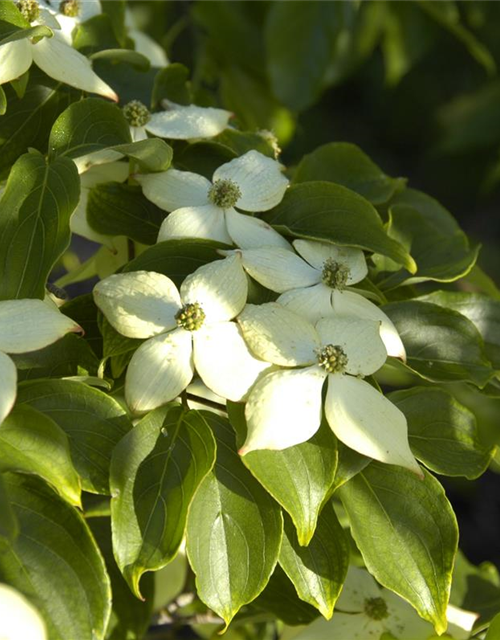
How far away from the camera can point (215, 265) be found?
63 centimetres

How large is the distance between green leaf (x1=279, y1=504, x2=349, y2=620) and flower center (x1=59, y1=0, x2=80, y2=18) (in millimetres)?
473

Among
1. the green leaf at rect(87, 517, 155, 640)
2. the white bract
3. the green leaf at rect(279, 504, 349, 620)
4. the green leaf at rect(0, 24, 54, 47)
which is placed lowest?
the green leaf at rect(87, 517, 155, 640)

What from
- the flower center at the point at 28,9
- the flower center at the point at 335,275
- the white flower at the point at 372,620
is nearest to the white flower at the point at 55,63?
the flower center at the point at 28,9

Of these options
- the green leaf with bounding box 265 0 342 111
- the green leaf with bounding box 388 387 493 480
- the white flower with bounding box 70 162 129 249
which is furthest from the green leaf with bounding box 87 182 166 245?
the green leaf with bounding box 265 0 342 111

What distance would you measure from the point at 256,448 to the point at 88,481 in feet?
0.35

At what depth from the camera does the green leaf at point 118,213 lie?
708 millimetres

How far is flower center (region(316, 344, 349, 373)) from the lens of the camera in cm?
60

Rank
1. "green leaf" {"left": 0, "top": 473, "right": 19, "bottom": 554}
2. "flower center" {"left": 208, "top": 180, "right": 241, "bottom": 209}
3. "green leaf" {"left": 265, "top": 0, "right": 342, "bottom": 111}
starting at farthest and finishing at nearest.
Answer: "green leaf" {"left": 265, "top": 0, "right": 342, "bottom": 111} → "flower center" {"left": 208, "top": 180, "right": 241, "bottom": 209} → "green leaf" {"left": 0, "top": 473, "right": 19, "bottom": 554}

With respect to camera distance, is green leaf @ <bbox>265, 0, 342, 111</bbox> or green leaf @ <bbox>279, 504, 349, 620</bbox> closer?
green leaf @ <bbox>279, 504, 349, 620</bbox>

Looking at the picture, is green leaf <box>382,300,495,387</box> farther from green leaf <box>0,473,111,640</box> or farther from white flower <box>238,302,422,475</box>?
green leaf <box>0,473,111,640</box>

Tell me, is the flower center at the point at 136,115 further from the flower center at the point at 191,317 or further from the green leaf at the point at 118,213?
the flower center at the point at 191,317

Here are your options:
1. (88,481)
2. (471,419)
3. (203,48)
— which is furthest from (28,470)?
(203,48)

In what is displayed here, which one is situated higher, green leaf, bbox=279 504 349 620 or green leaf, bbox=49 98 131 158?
green leaf, bbox=49 98 131 158

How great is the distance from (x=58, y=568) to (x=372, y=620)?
0.31 m
